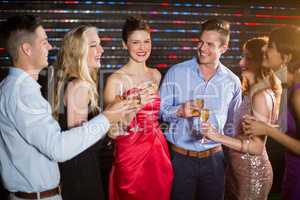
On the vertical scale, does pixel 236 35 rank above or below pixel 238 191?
above

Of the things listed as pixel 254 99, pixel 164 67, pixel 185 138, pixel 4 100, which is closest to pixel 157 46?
pixel 164 67

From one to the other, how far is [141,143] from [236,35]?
225cm

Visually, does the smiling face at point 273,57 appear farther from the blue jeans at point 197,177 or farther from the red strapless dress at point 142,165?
the red strapless dress at point 142,165

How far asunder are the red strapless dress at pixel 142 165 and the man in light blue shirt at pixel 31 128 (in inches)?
37.3

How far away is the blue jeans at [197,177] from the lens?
2.75 m

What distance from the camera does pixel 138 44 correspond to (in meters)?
2.90

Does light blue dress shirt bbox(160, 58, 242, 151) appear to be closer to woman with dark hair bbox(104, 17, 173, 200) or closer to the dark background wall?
woman with dark hair bbox(104, 17, 173, 200)

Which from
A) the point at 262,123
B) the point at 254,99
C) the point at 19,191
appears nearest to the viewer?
the point at 19,191

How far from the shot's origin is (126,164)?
278cm

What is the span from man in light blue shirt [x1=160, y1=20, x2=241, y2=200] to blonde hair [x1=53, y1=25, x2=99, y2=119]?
60cm

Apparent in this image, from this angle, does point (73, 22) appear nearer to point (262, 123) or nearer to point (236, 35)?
point (236, 35)

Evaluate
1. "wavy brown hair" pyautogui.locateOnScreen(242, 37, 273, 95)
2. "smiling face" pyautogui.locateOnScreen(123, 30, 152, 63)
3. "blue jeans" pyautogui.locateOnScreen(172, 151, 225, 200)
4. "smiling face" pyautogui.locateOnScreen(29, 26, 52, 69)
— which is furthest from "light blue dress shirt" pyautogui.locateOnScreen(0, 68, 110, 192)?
"wavy brown hair" pyautogui.locateOnScreen(242, 37, 273, 95)

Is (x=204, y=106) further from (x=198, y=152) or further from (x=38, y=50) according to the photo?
(x=38, y=50)

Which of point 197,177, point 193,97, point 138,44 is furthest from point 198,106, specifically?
point 138,44
